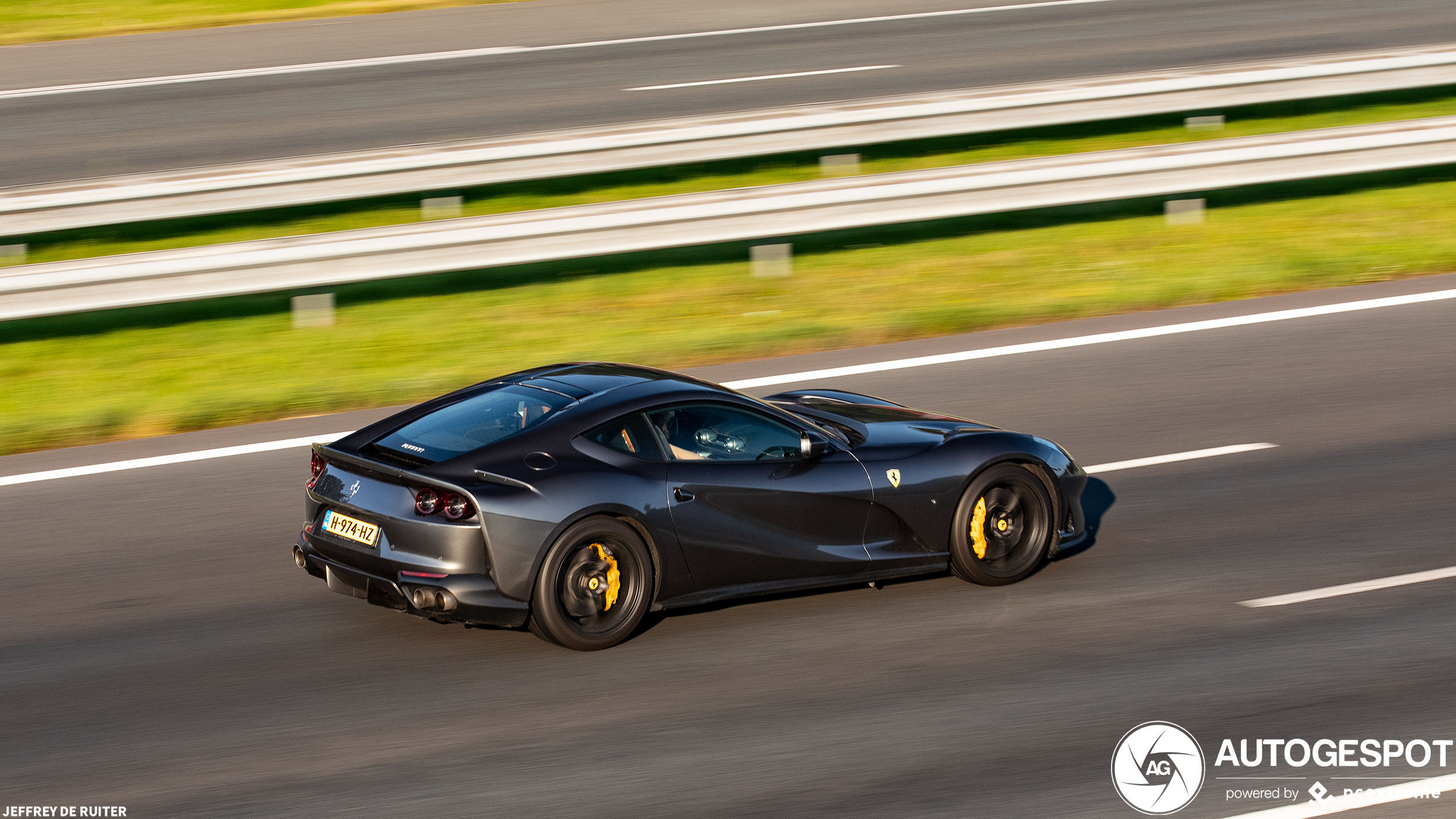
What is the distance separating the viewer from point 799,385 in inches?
468

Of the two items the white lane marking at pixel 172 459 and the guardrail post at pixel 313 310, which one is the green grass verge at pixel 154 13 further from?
the white lane marking at pixel 172 459

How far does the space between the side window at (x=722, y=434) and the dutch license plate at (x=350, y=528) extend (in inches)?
54.7

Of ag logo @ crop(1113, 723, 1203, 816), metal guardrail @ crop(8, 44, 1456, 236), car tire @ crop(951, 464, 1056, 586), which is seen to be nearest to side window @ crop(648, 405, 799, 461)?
car tire @ crop(951, 464, 1056, 586)

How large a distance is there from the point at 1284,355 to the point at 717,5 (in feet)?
47.1

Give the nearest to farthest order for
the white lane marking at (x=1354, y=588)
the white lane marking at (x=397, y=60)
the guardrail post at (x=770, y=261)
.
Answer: the white lane marking at (x=1354, y=588) < the guardrail post at (x=770, y=261) < the white lane marking at (x=397, y=60)

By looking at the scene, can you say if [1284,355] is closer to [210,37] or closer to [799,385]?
[799,385]

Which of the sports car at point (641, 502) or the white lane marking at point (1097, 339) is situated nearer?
the sports car at point (641, 502)

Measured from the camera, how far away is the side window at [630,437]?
7.56 meters

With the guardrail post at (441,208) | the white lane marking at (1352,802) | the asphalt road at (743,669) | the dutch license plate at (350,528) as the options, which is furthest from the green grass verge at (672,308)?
the white lane marking at (1352,802)

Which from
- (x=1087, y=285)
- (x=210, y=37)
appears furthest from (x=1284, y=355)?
(x=210, y=37)

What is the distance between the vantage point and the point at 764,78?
20312mm

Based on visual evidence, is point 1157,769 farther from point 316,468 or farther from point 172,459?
point 172,459

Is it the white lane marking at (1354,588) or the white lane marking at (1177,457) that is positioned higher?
the white lane marking at (1177,457)

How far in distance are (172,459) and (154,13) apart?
53.1 feet
